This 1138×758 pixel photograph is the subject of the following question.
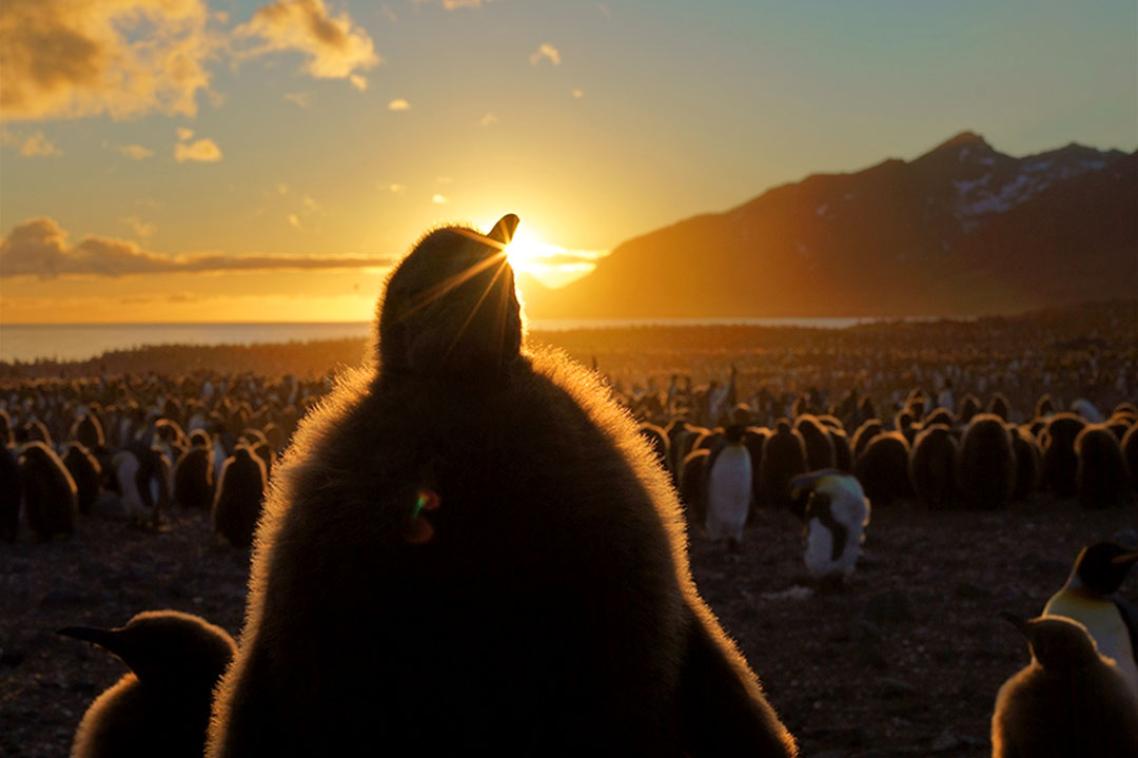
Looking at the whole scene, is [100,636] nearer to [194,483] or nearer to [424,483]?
[424,483]

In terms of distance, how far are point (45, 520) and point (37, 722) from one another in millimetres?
7495

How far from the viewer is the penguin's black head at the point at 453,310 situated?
161cm

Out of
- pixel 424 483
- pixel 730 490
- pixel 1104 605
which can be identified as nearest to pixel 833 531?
pixel 730 490

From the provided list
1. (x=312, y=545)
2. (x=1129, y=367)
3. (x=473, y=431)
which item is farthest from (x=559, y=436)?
(x=1129, y=367)

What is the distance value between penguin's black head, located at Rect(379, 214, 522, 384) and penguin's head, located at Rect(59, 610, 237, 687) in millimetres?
1639

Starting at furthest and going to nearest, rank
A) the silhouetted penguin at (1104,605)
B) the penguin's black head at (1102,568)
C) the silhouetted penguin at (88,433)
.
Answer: the silhouetted penguin at (88,433), the penguin's black head at (1102,568), the silhouetted penguin at (1104,605)

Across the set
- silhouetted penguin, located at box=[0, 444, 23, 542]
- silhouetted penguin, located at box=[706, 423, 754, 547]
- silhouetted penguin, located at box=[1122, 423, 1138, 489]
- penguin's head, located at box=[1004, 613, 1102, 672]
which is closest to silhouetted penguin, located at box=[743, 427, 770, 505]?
silhouetted penguin, located at box=[706, 423, 754, 547]

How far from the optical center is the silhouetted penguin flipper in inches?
63.1

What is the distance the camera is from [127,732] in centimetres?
282

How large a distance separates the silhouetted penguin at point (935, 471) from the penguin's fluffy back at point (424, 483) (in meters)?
13.9

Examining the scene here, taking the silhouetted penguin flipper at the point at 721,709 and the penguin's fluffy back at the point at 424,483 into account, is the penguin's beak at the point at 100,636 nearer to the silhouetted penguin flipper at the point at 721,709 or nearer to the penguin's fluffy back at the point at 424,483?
the penguin's fluffy back at the point at 424,483

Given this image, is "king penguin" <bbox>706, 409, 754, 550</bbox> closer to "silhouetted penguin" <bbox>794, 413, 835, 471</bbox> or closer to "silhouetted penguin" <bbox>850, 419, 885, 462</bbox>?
"silhouetted penguin" <bbox>794, 413, 835, 471</bbox>

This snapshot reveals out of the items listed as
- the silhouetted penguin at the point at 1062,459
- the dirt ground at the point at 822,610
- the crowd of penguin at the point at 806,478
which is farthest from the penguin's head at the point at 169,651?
the silhouetted penguin at the point at 1062,459

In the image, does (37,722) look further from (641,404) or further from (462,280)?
(641,404)
